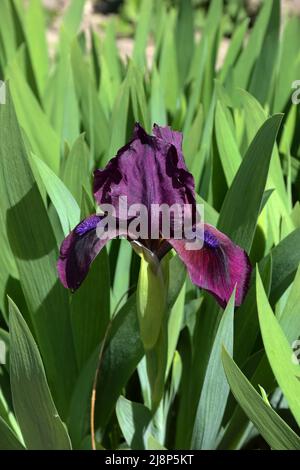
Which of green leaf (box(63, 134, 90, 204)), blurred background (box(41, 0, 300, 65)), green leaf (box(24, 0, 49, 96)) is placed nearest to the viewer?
green leaf (box(63, 134, 90, 204))

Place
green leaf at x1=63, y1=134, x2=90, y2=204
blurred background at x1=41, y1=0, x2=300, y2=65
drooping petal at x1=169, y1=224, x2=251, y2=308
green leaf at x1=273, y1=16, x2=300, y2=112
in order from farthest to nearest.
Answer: blurred background at x1=41, y1=0, x2=300, y2=65 → green leaf at x1=273, y1=16, x2=300, y2=112 → green leaf at x1=63, y1=134, x2=90, y2=204 → drooping petal at x1=169, y1=224, x2=251, y2=308

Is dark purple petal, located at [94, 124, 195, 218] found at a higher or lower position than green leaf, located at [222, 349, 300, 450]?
higher

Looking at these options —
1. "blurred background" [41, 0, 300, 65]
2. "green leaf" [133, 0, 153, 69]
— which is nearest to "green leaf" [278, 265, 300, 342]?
"green leaf" [133, 0, 153, 69]

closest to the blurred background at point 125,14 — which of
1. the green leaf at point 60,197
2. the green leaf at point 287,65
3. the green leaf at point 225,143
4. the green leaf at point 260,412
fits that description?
the green leaf at point 287,65

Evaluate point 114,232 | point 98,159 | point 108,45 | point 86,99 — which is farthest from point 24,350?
point 108,45

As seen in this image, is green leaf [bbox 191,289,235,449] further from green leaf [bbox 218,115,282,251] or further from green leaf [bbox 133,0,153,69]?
green leaf [bbox 133,0,153,69]

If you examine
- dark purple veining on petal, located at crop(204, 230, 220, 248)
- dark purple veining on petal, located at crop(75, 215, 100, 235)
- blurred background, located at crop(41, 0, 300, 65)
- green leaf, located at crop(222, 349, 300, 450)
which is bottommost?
blurred background, located at crop(41, 0, 300, 65)

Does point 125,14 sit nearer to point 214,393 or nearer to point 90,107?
point 90,107

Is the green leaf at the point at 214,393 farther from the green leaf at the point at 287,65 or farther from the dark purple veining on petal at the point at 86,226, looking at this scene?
the green leaf at the point at 287,65
